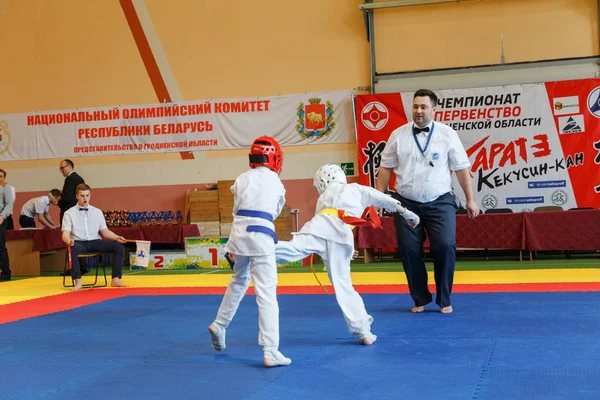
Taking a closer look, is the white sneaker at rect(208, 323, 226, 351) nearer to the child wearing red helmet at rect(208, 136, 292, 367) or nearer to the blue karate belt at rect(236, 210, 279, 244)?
the child wearing red helmet at rect(208, 136, 292, 367)

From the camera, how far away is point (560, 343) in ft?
13.5

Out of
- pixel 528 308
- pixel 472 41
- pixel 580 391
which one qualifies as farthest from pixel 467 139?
pixel 580 391

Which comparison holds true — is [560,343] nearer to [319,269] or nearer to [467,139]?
[319,269]

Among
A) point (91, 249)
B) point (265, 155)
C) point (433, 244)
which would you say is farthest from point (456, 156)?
point (91, 249)

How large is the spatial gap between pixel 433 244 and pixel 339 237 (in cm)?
135

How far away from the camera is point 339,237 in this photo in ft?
15.1

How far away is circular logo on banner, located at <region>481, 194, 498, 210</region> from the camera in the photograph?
12.2m

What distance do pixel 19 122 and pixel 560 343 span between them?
42.0ft

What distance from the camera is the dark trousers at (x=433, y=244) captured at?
18.4 feet

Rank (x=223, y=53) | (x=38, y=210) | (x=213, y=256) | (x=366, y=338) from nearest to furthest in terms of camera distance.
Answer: (x=366, y=338) → (x=213, y=256) → (x=38, y=210) → (x=223, y=53)

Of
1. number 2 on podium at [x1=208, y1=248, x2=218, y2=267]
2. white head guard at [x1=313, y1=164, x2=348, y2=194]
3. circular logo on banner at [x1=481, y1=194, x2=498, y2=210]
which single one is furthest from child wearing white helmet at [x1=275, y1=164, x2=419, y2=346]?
circular logo on banner at [x1=481, y1=194, x2=498, y2=210]

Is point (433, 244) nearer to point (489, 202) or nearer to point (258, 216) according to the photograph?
point (258, 216)

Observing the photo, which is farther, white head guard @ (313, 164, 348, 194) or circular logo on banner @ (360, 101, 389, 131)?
circular logo on banner @ (360, 101, 389, 131)

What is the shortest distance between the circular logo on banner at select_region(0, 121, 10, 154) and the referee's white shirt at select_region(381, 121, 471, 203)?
1105 centimetres
